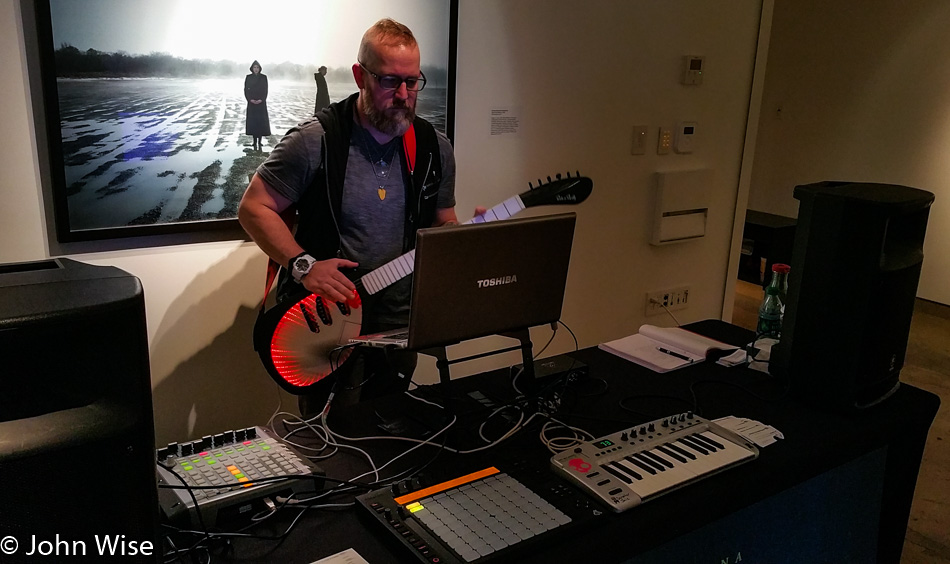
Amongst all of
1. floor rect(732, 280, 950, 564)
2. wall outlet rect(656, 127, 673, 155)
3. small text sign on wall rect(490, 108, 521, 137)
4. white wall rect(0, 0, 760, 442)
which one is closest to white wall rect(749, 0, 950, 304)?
floor rect(732, 280, 950, 564)

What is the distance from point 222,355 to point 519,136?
4.52 ft

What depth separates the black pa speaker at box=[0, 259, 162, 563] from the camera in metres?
0.77

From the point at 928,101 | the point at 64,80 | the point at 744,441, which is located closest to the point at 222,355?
the point at 64,80

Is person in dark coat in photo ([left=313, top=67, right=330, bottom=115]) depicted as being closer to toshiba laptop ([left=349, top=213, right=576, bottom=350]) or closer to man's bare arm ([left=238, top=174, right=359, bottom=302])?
man's bare arm ([left=238, top=174, right=359, bottom=302])

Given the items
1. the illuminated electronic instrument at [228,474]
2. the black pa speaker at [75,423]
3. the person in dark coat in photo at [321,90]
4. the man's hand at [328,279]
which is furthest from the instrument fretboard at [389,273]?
the black pa speaker at [75,423]

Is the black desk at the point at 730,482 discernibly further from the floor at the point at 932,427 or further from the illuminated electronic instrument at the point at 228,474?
the floor at the point at 932,427

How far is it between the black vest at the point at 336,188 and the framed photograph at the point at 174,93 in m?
0.33

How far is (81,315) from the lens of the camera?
0.78 m

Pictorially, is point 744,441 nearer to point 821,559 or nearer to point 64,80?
point 821,559

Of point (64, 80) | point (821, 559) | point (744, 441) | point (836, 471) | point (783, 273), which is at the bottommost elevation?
point (821, 559)

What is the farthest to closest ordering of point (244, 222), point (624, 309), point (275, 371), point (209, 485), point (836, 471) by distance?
point (624, 309), point (244, 222), point (275, 371), point (836, 471), point (209, 485)

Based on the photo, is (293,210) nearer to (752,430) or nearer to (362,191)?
(362,191)

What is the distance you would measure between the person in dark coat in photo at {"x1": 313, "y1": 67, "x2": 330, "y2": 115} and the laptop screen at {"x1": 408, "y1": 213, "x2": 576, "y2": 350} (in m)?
1.21

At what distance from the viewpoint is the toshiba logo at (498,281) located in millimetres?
1476
